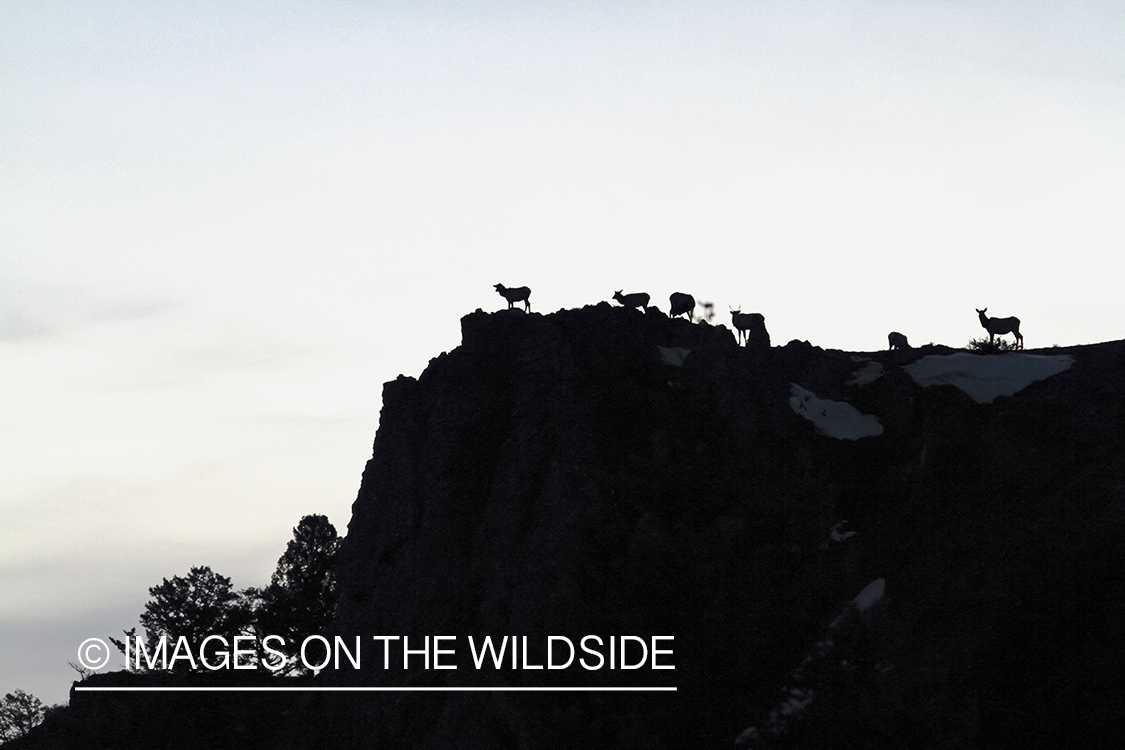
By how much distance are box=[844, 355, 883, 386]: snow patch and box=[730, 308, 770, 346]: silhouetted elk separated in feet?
14.5

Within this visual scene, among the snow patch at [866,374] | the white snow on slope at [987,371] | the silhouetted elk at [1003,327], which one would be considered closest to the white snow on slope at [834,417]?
the snow patch at [866,374]

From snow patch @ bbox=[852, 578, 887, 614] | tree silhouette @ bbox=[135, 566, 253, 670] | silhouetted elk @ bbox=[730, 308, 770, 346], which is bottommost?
snow patch @ bbox=[852, 578, 887, 614]

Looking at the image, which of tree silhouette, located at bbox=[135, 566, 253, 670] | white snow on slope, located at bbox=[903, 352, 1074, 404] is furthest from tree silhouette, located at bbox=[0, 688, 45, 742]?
white snow on slope, located at bbox=[903, 352, 1074, 404]

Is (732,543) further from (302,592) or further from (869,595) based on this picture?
(302,592)

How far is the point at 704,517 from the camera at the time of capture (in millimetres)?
55312

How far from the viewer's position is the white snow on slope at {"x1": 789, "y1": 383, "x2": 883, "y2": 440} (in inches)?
2360

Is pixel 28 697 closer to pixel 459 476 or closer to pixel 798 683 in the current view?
pixel 459 476

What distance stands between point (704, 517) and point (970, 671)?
1227 cm

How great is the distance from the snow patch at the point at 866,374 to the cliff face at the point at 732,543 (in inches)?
7.3

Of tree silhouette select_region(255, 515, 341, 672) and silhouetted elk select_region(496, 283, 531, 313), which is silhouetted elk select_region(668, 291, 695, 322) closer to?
silhouetted elk select_region(496, 283, 531, 313)

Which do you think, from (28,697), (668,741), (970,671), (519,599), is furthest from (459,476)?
(28,697)

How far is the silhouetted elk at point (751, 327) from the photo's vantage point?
211 feet

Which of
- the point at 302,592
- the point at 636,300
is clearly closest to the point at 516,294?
the point at 636,300

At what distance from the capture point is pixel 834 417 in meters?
61.0
